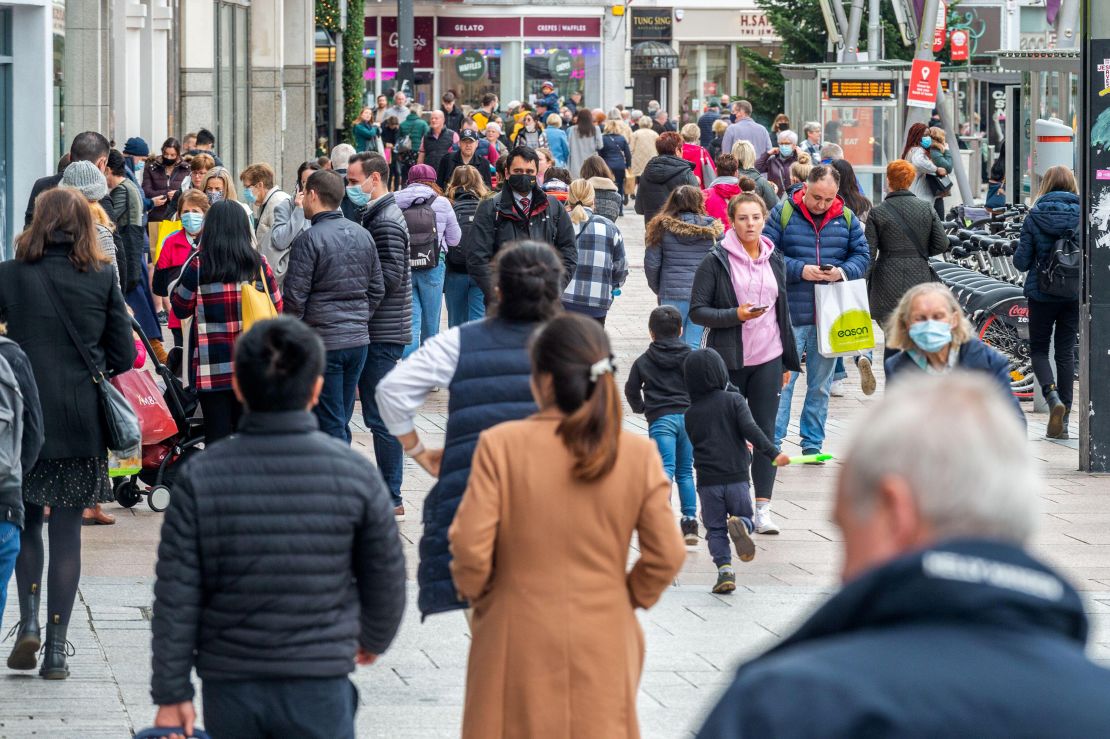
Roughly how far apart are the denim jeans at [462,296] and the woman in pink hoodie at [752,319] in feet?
15.7

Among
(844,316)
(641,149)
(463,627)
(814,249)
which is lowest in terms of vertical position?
(463,627)

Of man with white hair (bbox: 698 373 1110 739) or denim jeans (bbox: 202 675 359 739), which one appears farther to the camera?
denim jeans (bbox: 202 675 359 739)

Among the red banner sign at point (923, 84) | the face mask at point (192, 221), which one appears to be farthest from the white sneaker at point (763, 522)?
the red banner sign at point (923, 84)

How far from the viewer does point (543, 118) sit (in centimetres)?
3931

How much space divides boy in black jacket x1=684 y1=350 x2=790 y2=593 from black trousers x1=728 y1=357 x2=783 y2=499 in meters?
1.14

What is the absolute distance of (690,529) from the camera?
9.46m

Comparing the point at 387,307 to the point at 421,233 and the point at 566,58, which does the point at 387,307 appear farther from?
the point at 566,58

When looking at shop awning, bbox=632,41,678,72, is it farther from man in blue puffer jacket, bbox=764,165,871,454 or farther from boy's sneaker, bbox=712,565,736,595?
boy's sneaker, bbox=712,565,736,595

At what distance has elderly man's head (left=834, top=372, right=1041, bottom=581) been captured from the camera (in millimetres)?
1928

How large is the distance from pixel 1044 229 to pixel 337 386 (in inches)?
222

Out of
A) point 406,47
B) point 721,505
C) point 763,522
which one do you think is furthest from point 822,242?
point 406,47

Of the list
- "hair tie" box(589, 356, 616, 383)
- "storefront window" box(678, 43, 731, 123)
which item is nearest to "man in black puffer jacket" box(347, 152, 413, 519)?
"hair tie" box(589, 356, 616, 383)

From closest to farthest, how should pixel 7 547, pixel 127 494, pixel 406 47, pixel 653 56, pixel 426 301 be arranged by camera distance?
1. pixel 7 547
2. pixel 127 494
3. pixel 426 301
4. pixel 406 47
5. pixel 653 56

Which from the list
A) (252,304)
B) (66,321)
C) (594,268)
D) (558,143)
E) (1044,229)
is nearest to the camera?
(66,321)
